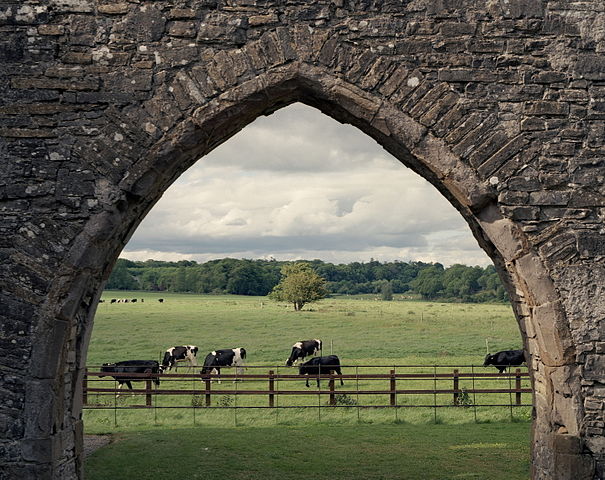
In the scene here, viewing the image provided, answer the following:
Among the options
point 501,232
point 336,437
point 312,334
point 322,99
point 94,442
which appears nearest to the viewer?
point 501,232

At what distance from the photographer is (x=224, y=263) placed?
99.6m

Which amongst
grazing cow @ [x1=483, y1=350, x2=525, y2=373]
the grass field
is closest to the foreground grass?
the grass field

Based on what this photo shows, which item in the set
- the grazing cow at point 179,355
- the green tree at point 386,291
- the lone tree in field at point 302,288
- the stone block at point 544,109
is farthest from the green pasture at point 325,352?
the green tree at point 386,291

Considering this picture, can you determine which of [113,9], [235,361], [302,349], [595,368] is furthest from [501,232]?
[302,349]

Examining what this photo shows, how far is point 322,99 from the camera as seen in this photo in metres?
7.35

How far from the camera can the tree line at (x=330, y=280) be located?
87.0 metres

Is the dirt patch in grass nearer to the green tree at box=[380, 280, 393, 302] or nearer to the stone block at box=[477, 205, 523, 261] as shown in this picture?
the stone block at box=[477, 205, 523, 261]

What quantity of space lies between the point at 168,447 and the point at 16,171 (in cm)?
655

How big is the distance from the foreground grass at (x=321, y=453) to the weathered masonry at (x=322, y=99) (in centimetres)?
337

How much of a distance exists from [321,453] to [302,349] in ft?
43.2

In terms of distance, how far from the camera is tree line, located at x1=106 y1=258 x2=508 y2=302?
87.0m

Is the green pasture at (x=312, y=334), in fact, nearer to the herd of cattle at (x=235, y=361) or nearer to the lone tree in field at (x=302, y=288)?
the lone tree in field at (x=302, y=288)

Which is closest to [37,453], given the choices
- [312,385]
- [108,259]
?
[108,259]

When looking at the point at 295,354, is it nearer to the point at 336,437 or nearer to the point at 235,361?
the point at 235,361
